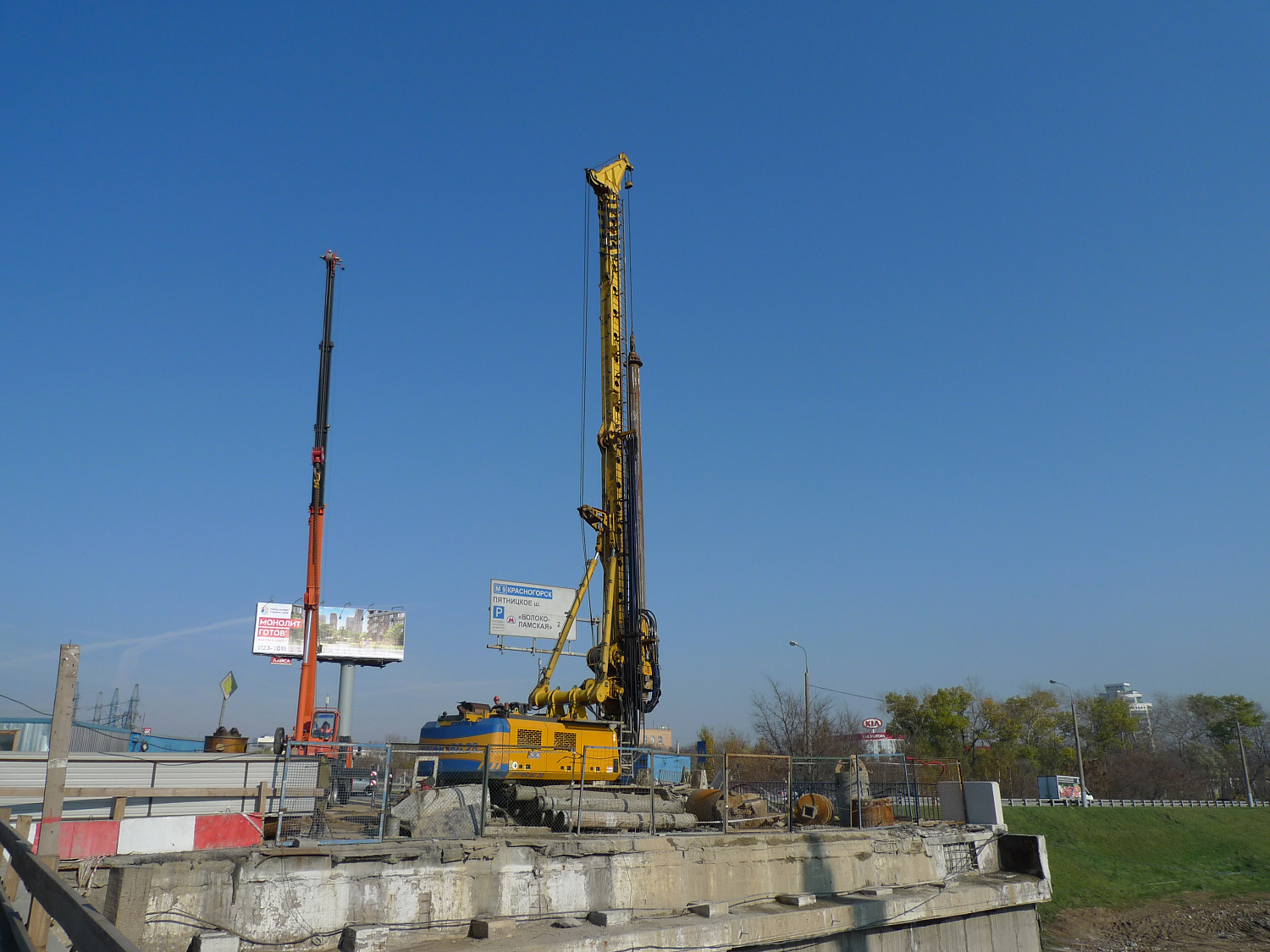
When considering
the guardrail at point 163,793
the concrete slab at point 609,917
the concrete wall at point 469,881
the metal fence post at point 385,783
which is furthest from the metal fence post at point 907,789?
the guardrail at point 163,793

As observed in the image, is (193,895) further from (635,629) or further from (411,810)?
(635,629)

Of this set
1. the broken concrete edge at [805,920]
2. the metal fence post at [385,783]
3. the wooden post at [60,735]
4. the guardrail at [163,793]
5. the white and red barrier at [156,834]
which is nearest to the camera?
the wooden post at [60,735]

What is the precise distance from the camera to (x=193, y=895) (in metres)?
10.5

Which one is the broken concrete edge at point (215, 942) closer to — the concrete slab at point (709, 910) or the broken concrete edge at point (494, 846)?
the broken concrete edge at point (494, 846)

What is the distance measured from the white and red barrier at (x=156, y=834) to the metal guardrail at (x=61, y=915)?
7611 millimetres

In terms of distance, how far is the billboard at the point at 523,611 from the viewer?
34.8 meters

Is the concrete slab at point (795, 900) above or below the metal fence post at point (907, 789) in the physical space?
below

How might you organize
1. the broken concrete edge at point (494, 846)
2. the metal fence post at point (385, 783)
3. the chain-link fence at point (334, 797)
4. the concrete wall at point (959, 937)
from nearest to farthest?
1. the broken concrete edge at point (494, 846)
2. the metal fence post at point (385, 783)
3. the chain-link fence at point (334, 797)
4. the concrete wall at point (959, 937)

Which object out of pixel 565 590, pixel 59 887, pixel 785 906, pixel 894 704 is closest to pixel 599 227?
pixel 565 590

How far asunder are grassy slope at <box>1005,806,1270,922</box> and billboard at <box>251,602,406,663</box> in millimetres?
43751

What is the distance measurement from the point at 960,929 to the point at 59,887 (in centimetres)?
1850

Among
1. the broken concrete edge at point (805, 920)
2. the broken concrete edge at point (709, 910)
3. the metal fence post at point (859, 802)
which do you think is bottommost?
the broken concrete edge at point (805, 920)

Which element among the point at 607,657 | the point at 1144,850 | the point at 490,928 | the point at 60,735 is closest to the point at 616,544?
the point at 607,657

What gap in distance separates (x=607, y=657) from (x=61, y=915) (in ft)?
64.4
